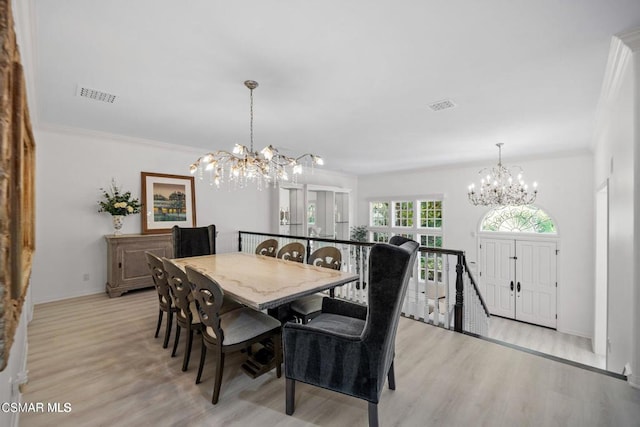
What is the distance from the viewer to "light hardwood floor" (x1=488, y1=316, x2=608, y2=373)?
484 centimetres

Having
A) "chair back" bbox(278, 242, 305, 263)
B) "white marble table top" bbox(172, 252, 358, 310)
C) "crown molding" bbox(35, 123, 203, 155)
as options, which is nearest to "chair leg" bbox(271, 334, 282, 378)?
"white marble table top" bbox(172, 252, 358, 310)

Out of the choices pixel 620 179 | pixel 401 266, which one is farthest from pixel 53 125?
pixel 620 179

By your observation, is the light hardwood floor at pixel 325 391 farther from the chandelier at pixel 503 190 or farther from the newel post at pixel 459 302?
A: the chandelier at pixel 503 190

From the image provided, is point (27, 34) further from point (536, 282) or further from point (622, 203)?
point (536, 282)

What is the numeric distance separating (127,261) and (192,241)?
1087mm

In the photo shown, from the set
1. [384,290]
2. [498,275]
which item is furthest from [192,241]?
[498,275]

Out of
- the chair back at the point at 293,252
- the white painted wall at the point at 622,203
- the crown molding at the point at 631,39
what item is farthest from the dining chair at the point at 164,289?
the crown molding at the point at 631,39

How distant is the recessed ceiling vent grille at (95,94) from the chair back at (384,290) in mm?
3286

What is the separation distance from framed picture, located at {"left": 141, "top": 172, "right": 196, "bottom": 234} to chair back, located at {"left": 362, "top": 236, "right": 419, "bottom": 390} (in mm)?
4514

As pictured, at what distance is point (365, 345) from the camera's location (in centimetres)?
165

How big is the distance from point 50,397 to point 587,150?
800 cm

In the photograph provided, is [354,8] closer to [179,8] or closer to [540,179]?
[179,8]

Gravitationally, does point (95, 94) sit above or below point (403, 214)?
above

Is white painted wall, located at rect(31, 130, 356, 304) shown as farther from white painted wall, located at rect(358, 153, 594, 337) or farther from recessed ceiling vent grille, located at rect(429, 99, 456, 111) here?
white painted wall, located at rect(358, 153, 594, 337)
